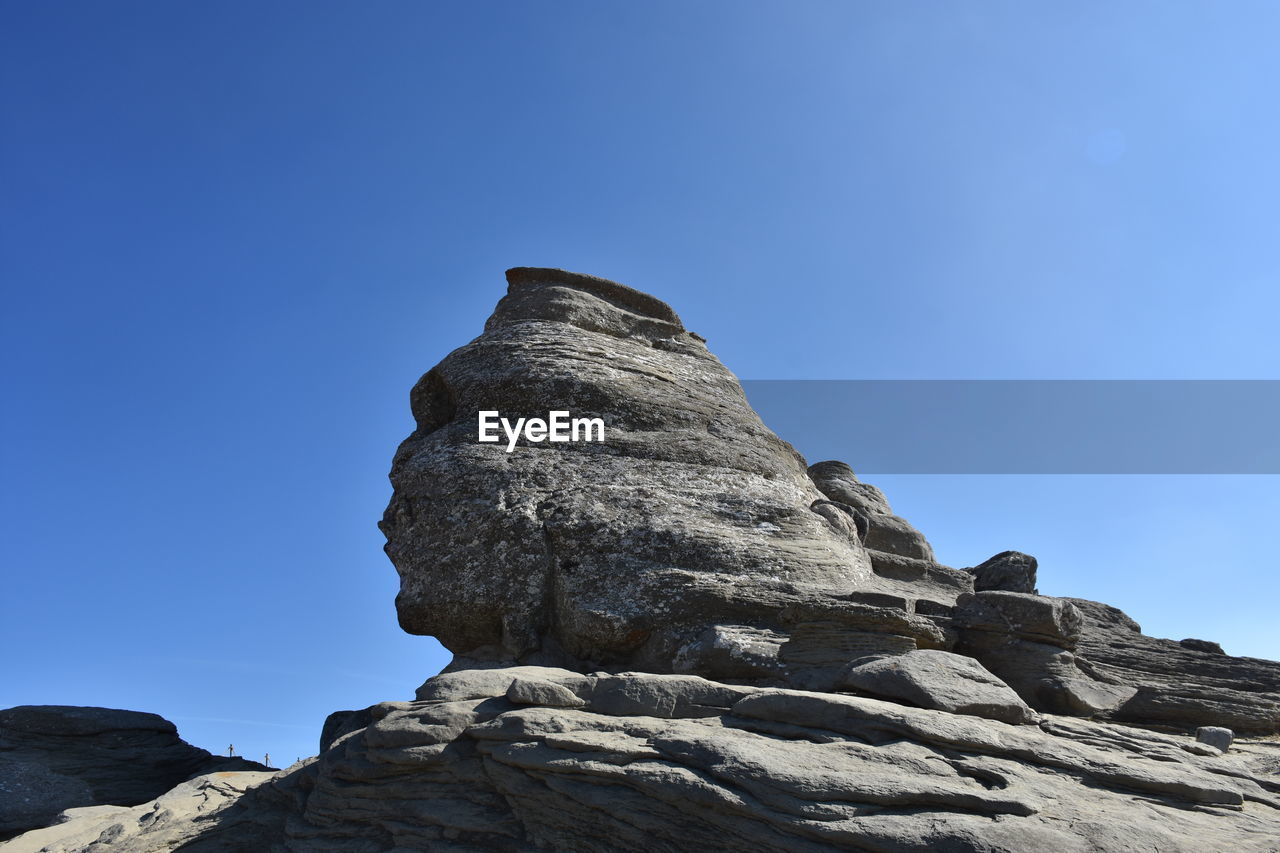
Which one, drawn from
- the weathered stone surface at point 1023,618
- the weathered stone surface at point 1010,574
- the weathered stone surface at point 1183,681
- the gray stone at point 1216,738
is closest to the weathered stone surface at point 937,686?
the gray stone at point 1216,738

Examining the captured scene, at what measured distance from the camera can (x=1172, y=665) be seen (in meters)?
12.9

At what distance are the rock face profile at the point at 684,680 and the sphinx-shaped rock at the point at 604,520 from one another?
0.04 m

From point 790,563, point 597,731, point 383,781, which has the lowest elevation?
point 383,781

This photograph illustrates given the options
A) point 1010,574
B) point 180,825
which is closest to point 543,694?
point 180,825

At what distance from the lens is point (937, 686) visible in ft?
28.8

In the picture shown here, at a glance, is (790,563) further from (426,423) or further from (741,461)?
(426,423)

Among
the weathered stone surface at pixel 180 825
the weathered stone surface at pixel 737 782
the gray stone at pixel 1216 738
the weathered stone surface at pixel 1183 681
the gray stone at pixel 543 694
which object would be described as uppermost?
the weathered stone surface at pixel 1183 681

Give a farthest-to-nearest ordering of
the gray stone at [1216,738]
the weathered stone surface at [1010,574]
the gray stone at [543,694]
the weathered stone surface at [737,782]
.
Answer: the weathered stone surface at [1010,574], the gray stone at [1216,738], the gray stone at [543,694], the weathered stone surface at [737,782]

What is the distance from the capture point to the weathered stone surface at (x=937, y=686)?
863 cm

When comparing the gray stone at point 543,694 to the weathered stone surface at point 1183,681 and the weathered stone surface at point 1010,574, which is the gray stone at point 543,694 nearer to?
the weathered stone surface at point 1183,681

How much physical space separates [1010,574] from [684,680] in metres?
10.3

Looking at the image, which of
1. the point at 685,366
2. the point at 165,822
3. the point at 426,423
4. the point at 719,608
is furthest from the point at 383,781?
the point at 685,366

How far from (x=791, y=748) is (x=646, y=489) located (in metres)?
6.52

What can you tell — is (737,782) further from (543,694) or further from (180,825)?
(180,825)
